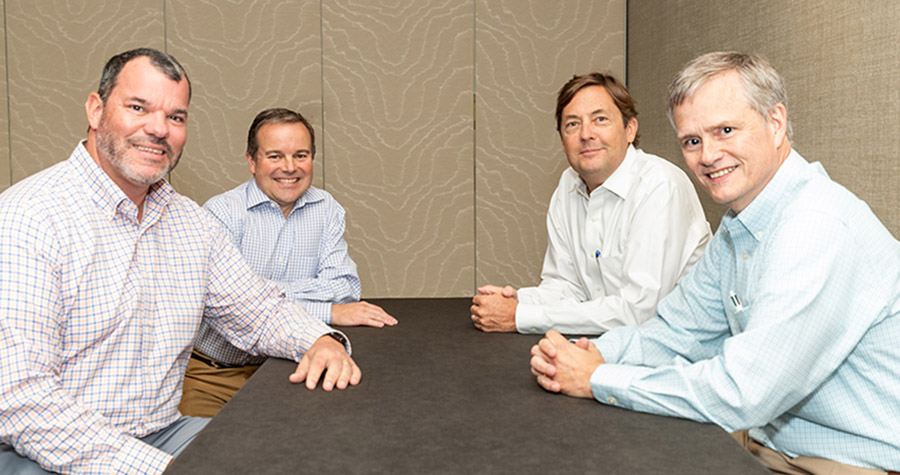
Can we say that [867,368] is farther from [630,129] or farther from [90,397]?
[90,397]

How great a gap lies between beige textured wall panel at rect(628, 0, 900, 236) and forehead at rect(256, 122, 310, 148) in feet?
6.19

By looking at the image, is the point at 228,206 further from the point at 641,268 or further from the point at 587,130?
the point at 641,268

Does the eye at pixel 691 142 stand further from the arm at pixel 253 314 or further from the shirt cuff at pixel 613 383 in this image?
the arm at pixel 253 314

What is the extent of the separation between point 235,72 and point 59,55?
3.69 ft

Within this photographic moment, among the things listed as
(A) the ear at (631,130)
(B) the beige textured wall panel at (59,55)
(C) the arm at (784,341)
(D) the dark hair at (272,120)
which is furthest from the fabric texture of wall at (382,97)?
(C) the arm at (784,341)

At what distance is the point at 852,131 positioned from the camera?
2303mm

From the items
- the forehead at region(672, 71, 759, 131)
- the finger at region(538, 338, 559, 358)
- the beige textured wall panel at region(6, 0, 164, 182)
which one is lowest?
the finger at region(538, 338, 559, 358)

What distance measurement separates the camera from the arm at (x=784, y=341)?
4.04 feet

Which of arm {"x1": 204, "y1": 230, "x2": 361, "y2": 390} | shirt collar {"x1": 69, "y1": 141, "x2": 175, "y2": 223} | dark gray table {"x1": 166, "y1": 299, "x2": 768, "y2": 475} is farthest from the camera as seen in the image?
arm {"x1": 204, "y1": 230, "x2": 361, "y2": 390}

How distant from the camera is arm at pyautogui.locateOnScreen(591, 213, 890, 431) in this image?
1.23m

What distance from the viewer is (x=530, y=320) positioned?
2.00 metres

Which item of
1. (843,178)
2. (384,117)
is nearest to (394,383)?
(843,178)

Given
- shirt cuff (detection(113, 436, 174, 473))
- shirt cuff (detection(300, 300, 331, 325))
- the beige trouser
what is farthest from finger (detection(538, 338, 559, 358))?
shirt cuff (detection(300, 300, 331, 325))

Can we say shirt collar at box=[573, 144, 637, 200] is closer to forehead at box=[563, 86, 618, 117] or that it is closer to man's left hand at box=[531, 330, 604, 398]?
forehead at box=[563, 86, 618, 117]
